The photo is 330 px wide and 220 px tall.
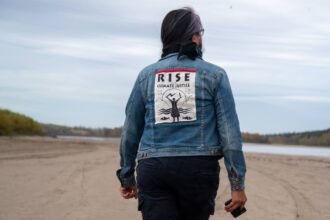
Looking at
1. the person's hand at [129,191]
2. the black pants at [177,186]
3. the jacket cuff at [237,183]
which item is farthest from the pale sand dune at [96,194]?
the jacket cuff at [237,183]

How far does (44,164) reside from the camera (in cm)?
1466

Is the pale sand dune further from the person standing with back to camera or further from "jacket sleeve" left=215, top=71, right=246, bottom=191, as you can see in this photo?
"jacket sleeve" left=215, top=71, right=246, bottom=191

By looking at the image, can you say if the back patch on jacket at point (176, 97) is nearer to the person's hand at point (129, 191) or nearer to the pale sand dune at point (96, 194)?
the person's hand at point (129, 191)

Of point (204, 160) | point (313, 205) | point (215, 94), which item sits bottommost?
point (313, 205)

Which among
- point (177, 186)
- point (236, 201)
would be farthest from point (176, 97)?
point (236, 201)

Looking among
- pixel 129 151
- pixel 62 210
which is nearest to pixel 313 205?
pixel 62 210

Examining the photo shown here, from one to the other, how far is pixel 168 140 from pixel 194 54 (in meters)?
0.54

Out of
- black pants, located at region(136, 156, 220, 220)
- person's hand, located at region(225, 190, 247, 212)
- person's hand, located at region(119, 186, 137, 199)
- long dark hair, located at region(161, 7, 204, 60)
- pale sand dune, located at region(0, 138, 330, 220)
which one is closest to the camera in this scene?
black pants, located at region(136, 156, 220, 220)

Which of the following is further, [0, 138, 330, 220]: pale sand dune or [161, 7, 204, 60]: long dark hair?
[0, 138, 330, 220]: pale sand dune

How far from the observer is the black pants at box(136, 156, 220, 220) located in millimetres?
3906

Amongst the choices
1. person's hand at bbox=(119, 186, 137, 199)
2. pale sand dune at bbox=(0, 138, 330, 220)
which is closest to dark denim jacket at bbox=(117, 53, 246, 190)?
person's hand at bbox=(119, 186, 137, 199)

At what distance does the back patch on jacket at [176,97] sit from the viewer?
3992 mm

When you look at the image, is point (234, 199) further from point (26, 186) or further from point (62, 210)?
point (26, 186)

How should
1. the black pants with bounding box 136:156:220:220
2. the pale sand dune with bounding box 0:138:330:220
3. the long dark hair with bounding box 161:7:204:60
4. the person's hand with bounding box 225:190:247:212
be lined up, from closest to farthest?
the black pants with bounding box 136:156:220:220 → the person's hand with bounding box 225:190:247:212 → the long dark hair with bounding box 161:7:204:60 → the pale sand dune with bounding box 0:138:330:220
